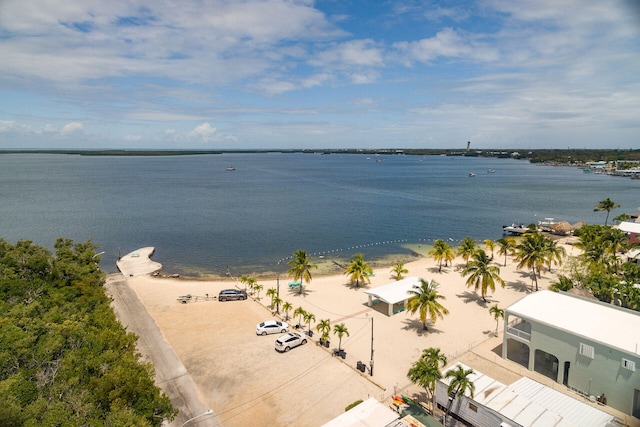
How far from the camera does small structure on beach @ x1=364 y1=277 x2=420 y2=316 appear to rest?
35647 mm

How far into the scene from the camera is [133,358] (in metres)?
20.8

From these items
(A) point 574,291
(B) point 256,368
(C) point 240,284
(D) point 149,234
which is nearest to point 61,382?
(B) point 256,368

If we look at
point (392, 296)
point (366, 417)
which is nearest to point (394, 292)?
point (392, 296)

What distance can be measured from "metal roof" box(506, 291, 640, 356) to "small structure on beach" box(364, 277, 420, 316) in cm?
1111

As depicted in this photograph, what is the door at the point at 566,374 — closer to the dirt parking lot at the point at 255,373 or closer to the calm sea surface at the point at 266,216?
the dirt parking lot at the point at 255,373

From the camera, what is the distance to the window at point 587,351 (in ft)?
74.9

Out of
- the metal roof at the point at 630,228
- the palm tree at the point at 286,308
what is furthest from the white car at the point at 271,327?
the metal roof at the point at 630,228

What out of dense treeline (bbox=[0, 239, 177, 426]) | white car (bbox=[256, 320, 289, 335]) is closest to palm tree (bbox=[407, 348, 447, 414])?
dense treeline (bbox=[0, 239, 177, 426])

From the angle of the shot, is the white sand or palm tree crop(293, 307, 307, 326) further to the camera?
palm tree crop(293, 307, 307, 326)

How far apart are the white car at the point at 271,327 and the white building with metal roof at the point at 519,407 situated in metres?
15.2

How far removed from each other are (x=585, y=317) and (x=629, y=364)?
4841 millimetres

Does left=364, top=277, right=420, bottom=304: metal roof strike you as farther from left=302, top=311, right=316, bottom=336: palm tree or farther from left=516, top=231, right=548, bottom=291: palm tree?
left=516, top=231, right=548, bottom=291: palm tree

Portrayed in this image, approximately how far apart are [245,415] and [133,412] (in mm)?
7070

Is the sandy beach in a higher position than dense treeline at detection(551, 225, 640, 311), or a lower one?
lower
